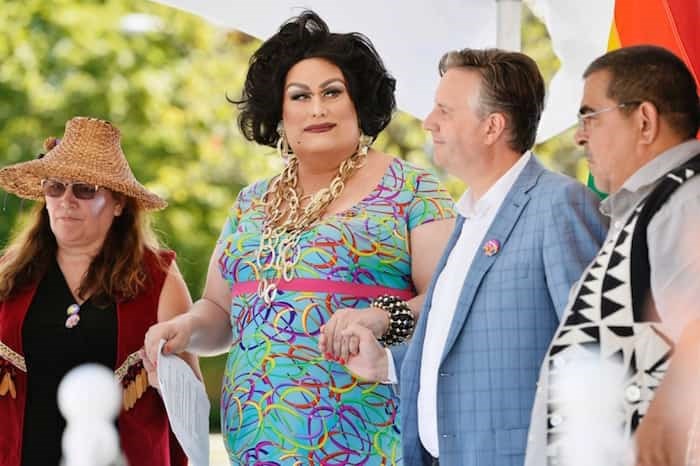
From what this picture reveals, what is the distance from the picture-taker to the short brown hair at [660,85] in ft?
8.16

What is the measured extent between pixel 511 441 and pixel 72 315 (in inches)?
59.6

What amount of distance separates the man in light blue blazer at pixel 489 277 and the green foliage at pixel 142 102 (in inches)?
267

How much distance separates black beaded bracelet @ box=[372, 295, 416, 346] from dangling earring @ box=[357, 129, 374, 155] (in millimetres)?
502

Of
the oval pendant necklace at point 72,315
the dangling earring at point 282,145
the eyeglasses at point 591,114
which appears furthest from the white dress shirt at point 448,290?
the oval pendant necklace at point 72,315

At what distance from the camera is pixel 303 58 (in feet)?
12.0

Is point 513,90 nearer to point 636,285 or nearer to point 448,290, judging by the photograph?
point 448,290

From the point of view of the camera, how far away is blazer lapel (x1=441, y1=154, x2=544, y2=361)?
9.29ft

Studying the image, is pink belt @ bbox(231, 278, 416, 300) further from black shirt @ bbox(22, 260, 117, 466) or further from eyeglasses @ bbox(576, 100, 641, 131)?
eyeglasses @ bbox(576, 100, 641, 131)

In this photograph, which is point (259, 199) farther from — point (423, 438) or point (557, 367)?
point (557, 367)

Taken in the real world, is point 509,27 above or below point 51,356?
above

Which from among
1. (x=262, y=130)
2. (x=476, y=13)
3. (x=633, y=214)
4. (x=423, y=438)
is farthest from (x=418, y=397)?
(x=476, y=13)

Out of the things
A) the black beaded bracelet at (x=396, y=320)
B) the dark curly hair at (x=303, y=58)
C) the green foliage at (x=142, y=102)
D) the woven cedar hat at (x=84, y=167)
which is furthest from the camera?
the green foliage at (x=142, y=102)

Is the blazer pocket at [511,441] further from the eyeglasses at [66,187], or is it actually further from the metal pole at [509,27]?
the metal pole at [509,27]

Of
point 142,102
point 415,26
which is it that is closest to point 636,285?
point 415,26
